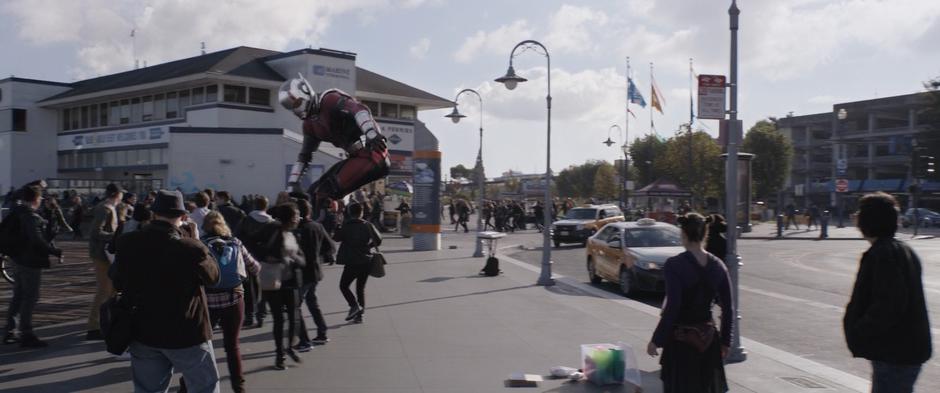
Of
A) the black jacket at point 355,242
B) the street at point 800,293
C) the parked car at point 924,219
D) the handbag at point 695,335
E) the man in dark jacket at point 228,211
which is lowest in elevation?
the street at point 800,293

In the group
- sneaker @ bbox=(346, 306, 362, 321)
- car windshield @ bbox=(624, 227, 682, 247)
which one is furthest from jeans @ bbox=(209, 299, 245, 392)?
car windshield @ bbox=(624, 227, 682, 247)

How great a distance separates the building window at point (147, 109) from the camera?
49.6 m

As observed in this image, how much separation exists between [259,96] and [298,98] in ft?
104

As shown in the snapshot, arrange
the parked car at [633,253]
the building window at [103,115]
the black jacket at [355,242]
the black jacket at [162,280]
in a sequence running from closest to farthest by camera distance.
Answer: the black jacket at [162,280]
the black jacket at [355,242]
the parked car at [633,253]
the building window at [103,115]

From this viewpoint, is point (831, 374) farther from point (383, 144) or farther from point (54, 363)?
point (383, 144)

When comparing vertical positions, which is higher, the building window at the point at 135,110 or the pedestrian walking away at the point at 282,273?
the building window at the point at 135,110

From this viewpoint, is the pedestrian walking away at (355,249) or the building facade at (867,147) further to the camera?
the building facade at (867,147)

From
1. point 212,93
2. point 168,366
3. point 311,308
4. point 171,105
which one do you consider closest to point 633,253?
point 311,308

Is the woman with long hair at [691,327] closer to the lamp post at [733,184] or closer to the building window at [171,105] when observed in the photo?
the lamp post at [733,184]

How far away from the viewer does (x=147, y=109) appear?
163 ft

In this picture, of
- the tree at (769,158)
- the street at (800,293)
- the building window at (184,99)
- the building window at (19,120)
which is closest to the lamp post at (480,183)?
the street at (800,293)

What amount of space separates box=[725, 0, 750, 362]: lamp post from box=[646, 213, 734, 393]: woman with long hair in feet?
11.5

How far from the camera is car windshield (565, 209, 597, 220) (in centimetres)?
3155

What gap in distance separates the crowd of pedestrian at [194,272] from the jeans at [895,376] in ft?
12.7
